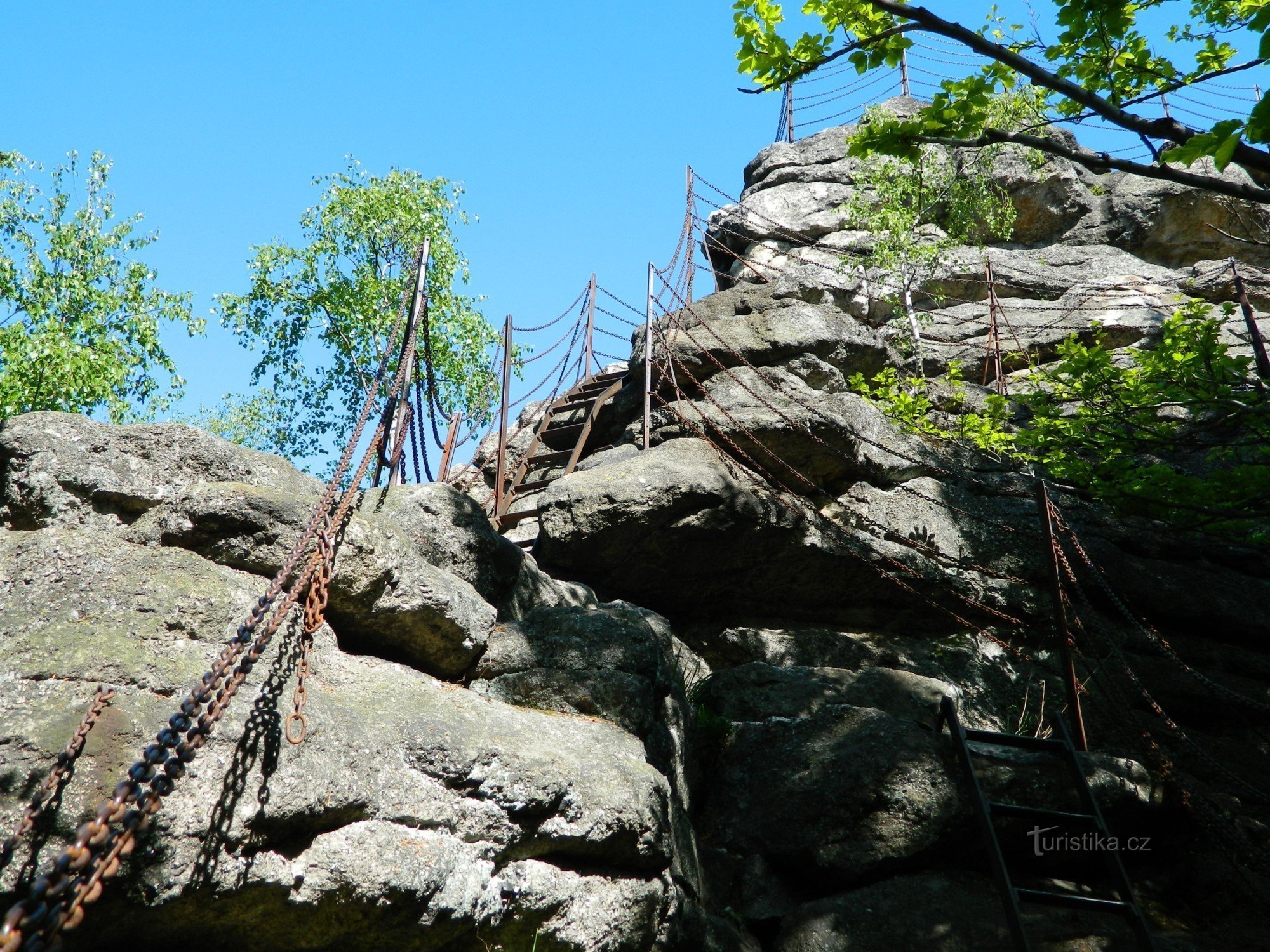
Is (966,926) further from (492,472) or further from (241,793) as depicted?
(492,472)

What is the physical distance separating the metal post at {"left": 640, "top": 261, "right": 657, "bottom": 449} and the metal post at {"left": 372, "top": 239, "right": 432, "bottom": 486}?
3450 millimetres

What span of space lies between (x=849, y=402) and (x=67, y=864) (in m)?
8.48

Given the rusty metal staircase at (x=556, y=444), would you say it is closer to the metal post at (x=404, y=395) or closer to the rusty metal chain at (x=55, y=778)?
the metal post at (x=404, y=395)

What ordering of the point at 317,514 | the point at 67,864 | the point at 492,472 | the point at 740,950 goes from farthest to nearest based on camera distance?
the point at 492,472, the point at 740,950, the point at 317,514, the point at 67,864

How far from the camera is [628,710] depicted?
4.69 meters

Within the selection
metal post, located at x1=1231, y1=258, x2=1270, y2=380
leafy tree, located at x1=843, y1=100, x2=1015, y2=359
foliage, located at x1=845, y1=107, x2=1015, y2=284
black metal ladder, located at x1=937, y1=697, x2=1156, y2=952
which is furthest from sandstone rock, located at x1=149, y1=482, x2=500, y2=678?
foliage, located at x1=845, y1=107, x2=1015, y2=284

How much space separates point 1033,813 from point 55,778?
468 cm

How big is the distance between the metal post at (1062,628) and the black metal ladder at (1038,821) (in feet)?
0.95

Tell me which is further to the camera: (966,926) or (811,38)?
(811,38)

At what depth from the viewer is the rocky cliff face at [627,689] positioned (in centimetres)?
325

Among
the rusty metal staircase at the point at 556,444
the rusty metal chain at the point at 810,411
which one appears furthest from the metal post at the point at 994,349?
the rusty metal staircase at the point at 556,444

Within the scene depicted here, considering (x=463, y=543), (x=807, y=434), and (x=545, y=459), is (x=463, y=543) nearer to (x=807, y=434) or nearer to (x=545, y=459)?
(x=807, y=434)

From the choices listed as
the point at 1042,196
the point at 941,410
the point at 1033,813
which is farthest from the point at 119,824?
the point at 1042,196

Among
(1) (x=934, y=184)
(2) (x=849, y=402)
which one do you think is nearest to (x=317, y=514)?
(2) (x=849, y=402)
